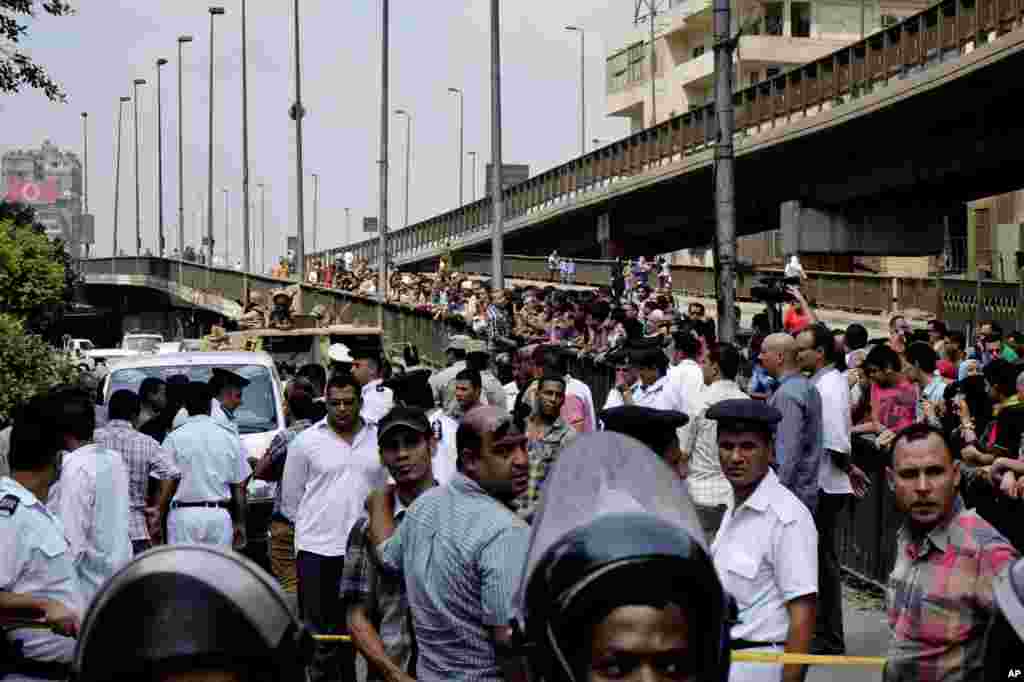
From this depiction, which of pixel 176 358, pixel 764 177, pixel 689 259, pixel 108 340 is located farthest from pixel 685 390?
pixel 108 340

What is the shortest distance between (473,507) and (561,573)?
3.36m

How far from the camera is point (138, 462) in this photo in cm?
1153

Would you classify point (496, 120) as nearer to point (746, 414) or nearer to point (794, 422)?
point (794, 422)

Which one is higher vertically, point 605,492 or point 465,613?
point 605,492

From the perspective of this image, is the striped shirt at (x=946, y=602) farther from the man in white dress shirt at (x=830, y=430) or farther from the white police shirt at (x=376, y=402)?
the white police shirt at (x=376, y=402)

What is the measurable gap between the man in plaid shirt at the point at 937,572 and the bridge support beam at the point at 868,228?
3851cm

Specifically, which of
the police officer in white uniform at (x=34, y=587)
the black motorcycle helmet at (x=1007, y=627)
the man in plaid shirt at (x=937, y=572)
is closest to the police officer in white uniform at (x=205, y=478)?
the police officer in white uniform at (x=34, y=587)

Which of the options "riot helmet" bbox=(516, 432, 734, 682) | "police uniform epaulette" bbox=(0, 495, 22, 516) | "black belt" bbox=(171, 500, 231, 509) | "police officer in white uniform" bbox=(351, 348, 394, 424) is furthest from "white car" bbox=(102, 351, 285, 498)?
"riot helmet" bbox=(516, 432, 734, 682)

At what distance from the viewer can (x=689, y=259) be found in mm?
92438

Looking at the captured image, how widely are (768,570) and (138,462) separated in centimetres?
607

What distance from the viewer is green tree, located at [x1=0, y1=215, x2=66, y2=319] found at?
23.0 m

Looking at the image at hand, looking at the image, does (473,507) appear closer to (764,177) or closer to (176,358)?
(176,358)

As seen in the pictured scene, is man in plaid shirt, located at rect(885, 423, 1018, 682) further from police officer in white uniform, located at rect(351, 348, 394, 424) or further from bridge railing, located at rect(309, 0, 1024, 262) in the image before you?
bridge railing, located at rect(309, 0, 1024, 262)

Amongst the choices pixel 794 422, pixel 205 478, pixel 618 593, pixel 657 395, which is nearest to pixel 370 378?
pixel 657 395
